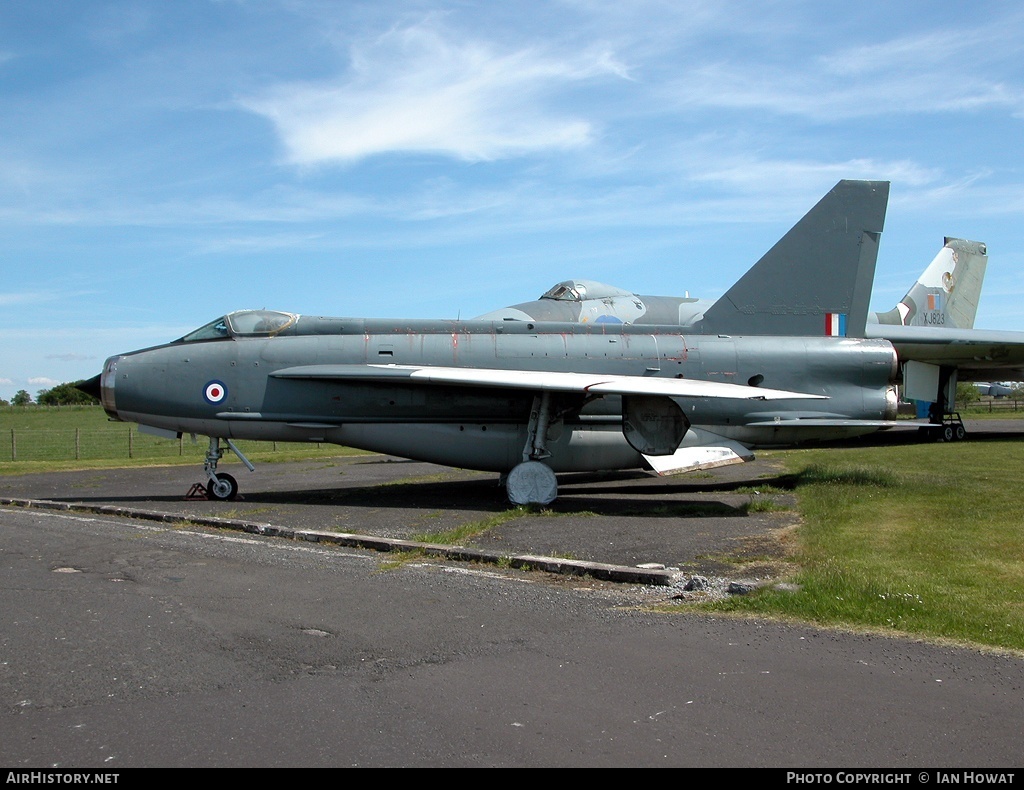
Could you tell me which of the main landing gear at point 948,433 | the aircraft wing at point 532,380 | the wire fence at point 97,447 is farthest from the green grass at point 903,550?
the wire fence at point 97,447

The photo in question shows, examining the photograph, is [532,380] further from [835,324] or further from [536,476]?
[835,324]

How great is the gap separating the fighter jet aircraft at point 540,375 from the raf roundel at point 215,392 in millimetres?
16

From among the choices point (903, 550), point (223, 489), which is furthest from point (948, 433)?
point (223, 489)

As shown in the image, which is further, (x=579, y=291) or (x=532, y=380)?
(x=579, y=291)

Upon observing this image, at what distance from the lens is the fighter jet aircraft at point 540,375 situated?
45.2 ft

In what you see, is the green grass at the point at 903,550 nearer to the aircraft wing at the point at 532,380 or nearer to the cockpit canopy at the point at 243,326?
the aircraft wing at the point at 532,380

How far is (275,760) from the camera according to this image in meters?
3.63

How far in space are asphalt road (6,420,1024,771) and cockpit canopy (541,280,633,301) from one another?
8.95 m

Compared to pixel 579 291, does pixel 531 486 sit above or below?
below

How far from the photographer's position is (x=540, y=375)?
1295 cm

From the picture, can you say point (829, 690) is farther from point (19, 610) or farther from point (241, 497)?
point (241, 497)

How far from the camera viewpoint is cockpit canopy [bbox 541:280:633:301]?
1712cm

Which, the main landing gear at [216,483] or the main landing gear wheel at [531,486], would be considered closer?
the main landing gear wheel at [531,486]

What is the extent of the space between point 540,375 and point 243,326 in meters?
5.05
